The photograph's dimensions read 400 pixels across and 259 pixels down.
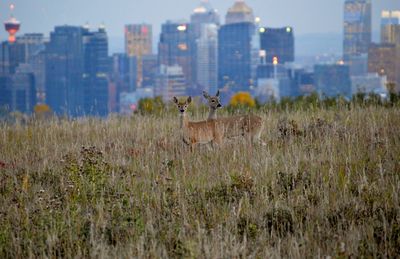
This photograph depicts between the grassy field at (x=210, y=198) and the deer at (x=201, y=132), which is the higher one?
the deer at (x=201, y=132)

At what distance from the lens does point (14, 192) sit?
989 cm

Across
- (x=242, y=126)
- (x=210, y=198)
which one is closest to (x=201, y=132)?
(x=242, y=126)

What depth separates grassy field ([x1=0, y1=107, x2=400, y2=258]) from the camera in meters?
7.70

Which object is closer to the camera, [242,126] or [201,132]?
[201,132]

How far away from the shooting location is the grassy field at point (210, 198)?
7695 mm

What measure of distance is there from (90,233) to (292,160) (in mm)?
3594

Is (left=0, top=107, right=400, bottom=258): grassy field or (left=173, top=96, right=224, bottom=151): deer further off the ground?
(left=173, top=96, right=224, bottom=151): deer

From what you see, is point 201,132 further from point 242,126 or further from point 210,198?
point 210,198

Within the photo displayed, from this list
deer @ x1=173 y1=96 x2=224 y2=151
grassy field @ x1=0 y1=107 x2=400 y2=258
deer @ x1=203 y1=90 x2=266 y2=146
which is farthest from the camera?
deer @ x1=203 y1=90 x2=266 y2=146

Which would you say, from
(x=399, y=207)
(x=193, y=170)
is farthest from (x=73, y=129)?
(x=399, y=207)

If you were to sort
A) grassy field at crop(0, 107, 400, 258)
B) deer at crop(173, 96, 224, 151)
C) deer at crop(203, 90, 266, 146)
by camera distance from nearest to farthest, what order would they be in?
1. grassy field at crop(0, 107, 400, 258)
2. deer at crop(173, 96, 224, 151)
3. deer at crop(203, 90, 266, 146)

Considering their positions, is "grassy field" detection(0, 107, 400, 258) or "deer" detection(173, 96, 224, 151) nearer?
"grassy field" detection(0, 107, 400, 258)

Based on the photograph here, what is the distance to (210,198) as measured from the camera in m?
9.28

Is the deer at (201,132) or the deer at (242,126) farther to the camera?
the deer at (242,126)
